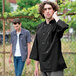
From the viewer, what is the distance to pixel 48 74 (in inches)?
104

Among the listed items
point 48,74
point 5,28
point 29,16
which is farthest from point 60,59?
point 5,28

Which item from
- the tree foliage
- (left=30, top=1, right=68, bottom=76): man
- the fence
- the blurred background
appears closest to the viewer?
(left=30, top=1, right=68, bottom=76): man

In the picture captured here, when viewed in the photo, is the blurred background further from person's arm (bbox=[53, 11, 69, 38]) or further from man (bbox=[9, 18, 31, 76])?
person's arm (bbox=[53, 11, 69, 38])

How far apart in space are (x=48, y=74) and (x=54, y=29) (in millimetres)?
632

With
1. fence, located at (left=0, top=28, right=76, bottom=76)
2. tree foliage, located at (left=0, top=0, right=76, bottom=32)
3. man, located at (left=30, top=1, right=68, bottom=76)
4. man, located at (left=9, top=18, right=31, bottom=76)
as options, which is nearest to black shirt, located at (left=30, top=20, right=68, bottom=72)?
man, located at (left=30, top=1, right=68, bottom=76)

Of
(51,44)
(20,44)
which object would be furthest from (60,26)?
(20,44)

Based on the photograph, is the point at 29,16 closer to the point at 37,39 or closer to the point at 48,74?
the point at 37,39

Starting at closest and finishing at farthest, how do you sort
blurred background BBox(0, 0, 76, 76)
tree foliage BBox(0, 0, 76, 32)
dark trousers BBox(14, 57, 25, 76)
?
dark trousers BBox(14, 57, 25, 76) → tree foliage BBox(0, 0, 76, 32) → blurred background BBox(0, 0, 76, 76)

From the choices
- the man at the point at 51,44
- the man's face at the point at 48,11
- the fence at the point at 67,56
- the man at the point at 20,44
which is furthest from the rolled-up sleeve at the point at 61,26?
the fence at the point at 67,56

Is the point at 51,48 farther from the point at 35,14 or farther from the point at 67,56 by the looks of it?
the point at 67,56

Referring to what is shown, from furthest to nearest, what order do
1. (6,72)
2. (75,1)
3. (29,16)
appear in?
(6,72) → (29,16) → (75,1)

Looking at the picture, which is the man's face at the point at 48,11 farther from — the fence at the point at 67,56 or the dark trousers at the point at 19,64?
the fence at the point at 67,56

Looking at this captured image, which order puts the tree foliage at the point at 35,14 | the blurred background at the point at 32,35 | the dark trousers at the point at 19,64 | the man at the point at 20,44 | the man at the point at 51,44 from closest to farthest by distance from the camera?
1. the man at the point at 51,44
2. the man at the point at 20,44
3. the dark trousers at the point at 19,64
4. the tree foliage at the point at 35,14
5. the blurred background at the point at 32,35

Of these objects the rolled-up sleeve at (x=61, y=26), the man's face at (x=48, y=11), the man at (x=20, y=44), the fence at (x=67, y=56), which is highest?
the man's face at (x=48, y=11)
